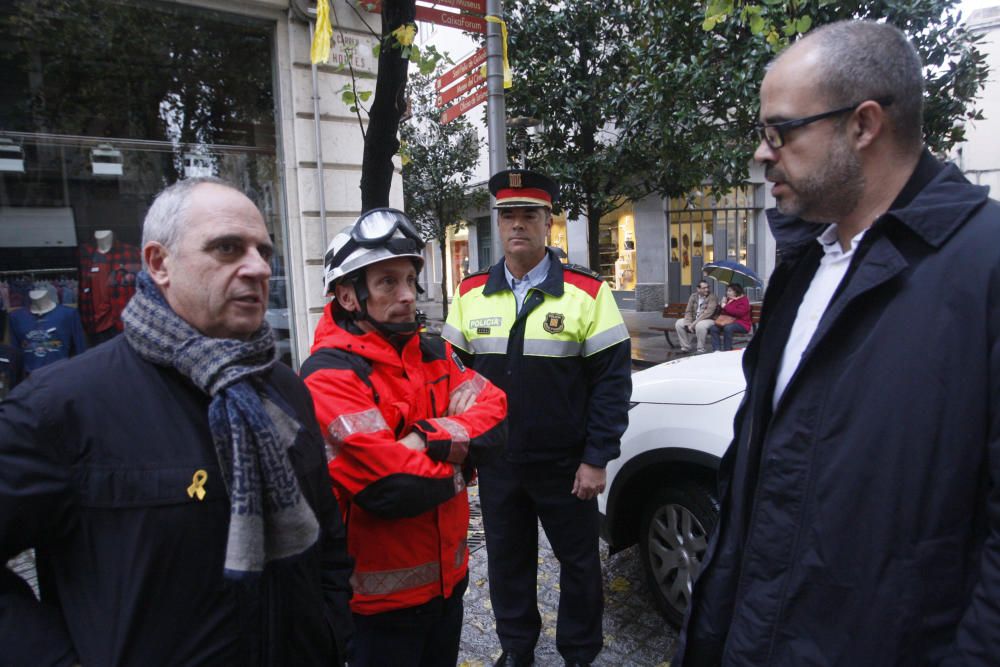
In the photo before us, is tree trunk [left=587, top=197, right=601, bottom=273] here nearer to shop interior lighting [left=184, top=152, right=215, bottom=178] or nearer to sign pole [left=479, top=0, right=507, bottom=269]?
sign pole [left=479, top=0, right=507, bottom=269]

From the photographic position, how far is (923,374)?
47.5 inches

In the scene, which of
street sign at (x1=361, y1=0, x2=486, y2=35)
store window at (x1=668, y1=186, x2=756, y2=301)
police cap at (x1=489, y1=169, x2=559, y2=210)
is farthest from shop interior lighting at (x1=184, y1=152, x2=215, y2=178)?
store window at (x1=668, y1=186, x2=756, y2=301)

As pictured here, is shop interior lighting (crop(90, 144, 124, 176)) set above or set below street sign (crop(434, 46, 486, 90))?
below

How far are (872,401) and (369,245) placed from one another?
1437mm

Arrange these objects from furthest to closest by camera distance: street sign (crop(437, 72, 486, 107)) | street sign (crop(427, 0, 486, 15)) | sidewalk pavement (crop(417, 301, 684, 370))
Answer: sidewalk pavement (crop(417, 301, 684, 370)) → street sign (crop(437, 72, 486, 107)) → street sign (crop(427, 0, 486, 15))

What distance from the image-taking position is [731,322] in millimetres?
11781

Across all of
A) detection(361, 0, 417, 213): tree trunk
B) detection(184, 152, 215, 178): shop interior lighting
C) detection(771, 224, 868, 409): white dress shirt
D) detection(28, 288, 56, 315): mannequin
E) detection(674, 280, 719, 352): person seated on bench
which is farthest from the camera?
detection(674, 280, 719, 352): person seated on bench

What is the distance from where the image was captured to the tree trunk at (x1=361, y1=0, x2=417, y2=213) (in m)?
4.19

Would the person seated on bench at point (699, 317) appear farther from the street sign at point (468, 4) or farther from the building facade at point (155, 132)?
the street sign at point (468, 4)

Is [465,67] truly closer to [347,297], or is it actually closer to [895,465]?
[347,297]

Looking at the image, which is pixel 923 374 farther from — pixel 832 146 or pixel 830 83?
pixel 830 83

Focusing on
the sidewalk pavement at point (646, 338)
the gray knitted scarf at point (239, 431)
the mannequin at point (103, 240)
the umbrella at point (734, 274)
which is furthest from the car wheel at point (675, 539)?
the umbrella at point (734, 274)

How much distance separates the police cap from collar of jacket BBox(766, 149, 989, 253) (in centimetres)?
181

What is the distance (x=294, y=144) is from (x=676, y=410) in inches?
216
